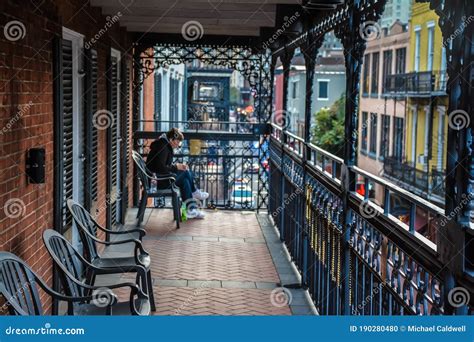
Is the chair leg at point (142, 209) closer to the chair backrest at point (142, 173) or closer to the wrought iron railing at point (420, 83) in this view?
the chair backrest at point (142, 173)

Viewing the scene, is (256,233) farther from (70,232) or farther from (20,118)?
(20,118)

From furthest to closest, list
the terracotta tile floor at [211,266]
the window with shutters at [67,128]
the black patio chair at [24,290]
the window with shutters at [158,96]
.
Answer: the window with shutters at [158,96] → the terracotta tile floor at [211,266] → the window with shutters at [67,128] → the black patio chair at [24,290]

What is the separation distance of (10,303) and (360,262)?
2.10 meters

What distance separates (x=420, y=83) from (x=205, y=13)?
15.4 metres

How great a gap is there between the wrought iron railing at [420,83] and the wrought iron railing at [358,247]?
1363cm

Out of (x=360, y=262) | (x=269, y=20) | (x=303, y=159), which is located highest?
(x=269, y=20)

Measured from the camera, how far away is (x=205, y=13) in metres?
8.10

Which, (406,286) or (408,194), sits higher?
(408,194)

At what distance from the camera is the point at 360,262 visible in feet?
14.2

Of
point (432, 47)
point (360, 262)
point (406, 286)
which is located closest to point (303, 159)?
point (360, 262)

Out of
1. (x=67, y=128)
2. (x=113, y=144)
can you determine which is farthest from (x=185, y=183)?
(x=67, y=128)

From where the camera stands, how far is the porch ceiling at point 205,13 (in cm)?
709

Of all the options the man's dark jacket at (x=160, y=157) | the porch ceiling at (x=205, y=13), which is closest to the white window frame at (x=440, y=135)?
the porch ceiling at (x=205, y=13)

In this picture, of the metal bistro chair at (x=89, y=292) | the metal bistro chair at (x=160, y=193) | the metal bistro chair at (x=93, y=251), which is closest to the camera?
the metal bistro chair at (x=89, y=292)
